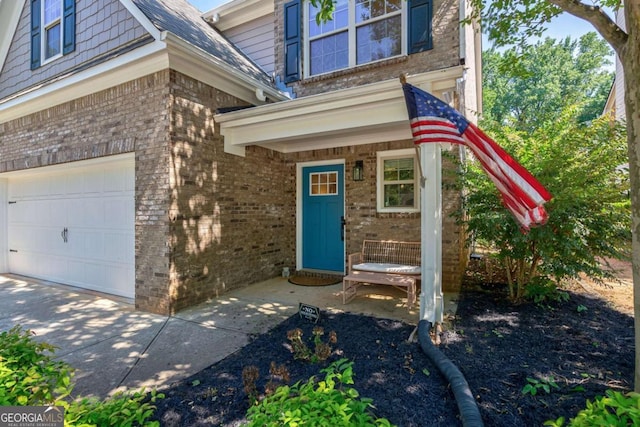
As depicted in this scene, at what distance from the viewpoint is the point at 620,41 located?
2203 mm

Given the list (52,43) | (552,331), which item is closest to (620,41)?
(552,331)

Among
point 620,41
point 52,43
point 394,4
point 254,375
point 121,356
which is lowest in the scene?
point 121,356

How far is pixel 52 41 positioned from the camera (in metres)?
6.75

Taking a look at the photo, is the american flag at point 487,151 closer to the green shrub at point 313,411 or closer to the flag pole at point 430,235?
the flag pole at point 430,235

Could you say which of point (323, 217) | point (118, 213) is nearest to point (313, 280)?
point (323, 217)

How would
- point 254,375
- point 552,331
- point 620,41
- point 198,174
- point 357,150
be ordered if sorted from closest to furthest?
1. point 620,41
2. point 254,375
3. point 552,331
4. point 198,174
5. point 357,150

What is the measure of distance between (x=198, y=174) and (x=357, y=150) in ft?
10.4

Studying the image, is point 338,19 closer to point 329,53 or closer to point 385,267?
point 329,53

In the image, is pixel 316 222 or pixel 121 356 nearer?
pixel 121 356

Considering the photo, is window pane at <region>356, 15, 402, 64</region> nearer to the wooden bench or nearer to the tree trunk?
the wooden bench

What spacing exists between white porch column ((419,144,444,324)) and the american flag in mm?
389

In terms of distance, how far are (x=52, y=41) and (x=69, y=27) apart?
3.16ft

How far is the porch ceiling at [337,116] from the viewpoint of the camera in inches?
164

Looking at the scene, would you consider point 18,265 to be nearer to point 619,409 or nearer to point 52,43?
point 52,43
